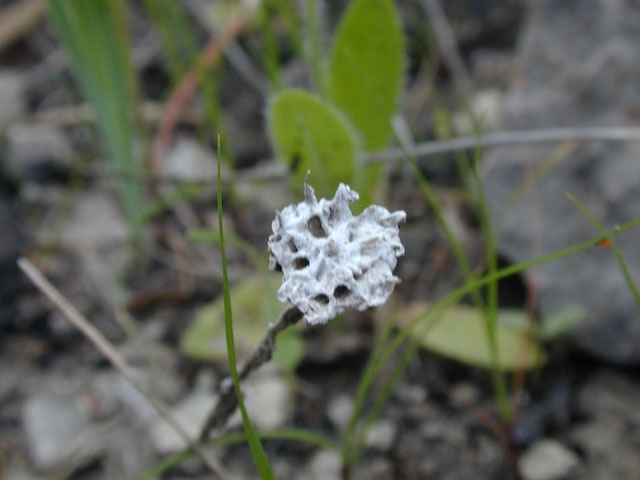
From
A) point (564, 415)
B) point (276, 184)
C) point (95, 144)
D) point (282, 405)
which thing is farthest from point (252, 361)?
point (95, 144)

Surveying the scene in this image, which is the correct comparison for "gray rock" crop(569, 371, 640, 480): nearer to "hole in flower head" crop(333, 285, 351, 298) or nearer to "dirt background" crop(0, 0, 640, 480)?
"dirt background" crop(0, 0, 640, 480)

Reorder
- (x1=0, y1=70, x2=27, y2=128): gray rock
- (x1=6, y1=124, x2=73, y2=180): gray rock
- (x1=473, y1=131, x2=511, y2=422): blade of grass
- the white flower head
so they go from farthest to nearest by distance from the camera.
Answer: (x1=0, y1=70, x2=27, y2=128): gray rock < (x1=6, y1=124, x2=73, y2=180): gray rock < (x1=473, y1=131, x2=511, y2=422): blade of grass < the white flower head

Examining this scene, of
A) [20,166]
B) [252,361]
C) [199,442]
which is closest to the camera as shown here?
[252,361]

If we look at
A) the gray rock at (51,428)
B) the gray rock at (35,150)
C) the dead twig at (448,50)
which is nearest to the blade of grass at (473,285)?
the gray rock at (51,428)

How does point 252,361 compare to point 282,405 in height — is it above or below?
below

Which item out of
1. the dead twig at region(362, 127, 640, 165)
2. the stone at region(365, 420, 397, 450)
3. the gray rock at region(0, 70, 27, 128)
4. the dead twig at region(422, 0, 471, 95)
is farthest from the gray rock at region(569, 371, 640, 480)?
the gray rock at region(0, 70, 27, 128)

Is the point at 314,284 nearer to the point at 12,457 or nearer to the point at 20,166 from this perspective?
the point at 12,457

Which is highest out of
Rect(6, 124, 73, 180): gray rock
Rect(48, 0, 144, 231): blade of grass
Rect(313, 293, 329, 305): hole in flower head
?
Rect(6, 124, 73, 180): gray rock

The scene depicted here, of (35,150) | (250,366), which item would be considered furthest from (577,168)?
(35,150)
